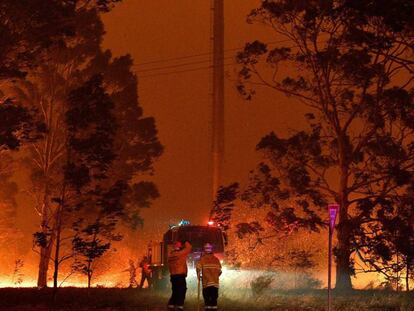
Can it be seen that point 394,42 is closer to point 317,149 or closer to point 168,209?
point 317,149

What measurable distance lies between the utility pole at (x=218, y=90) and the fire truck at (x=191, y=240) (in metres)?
10.9

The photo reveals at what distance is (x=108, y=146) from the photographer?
1911 centimetres

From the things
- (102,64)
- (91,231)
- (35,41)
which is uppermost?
(102,64)

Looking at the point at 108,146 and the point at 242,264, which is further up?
the point at 108,146

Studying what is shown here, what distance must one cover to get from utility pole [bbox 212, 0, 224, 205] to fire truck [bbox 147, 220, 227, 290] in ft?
35.6

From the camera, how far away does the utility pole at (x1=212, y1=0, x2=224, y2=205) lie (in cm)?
3434

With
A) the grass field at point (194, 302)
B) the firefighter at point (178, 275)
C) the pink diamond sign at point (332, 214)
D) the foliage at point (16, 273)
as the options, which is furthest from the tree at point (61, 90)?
the pink diamond sign at point (332, 214)

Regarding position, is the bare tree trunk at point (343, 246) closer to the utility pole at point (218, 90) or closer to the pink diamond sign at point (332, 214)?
the utility pole at point (218, 90)

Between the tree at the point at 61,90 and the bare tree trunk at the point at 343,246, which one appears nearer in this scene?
the bare tree trunk at the point at 343,246

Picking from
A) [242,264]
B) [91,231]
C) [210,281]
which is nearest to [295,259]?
[242,264]

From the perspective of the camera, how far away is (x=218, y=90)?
35.3 meters

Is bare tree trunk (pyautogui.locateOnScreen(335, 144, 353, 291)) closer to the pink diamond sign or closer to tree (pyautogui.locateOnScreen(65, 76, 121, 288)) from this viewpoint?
tree (pyautogui.locateOnScreen(65, 76, 121, 288))

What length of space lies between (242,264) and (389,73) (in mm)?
9591

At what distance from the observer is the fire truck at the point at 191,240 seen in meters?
21.3
